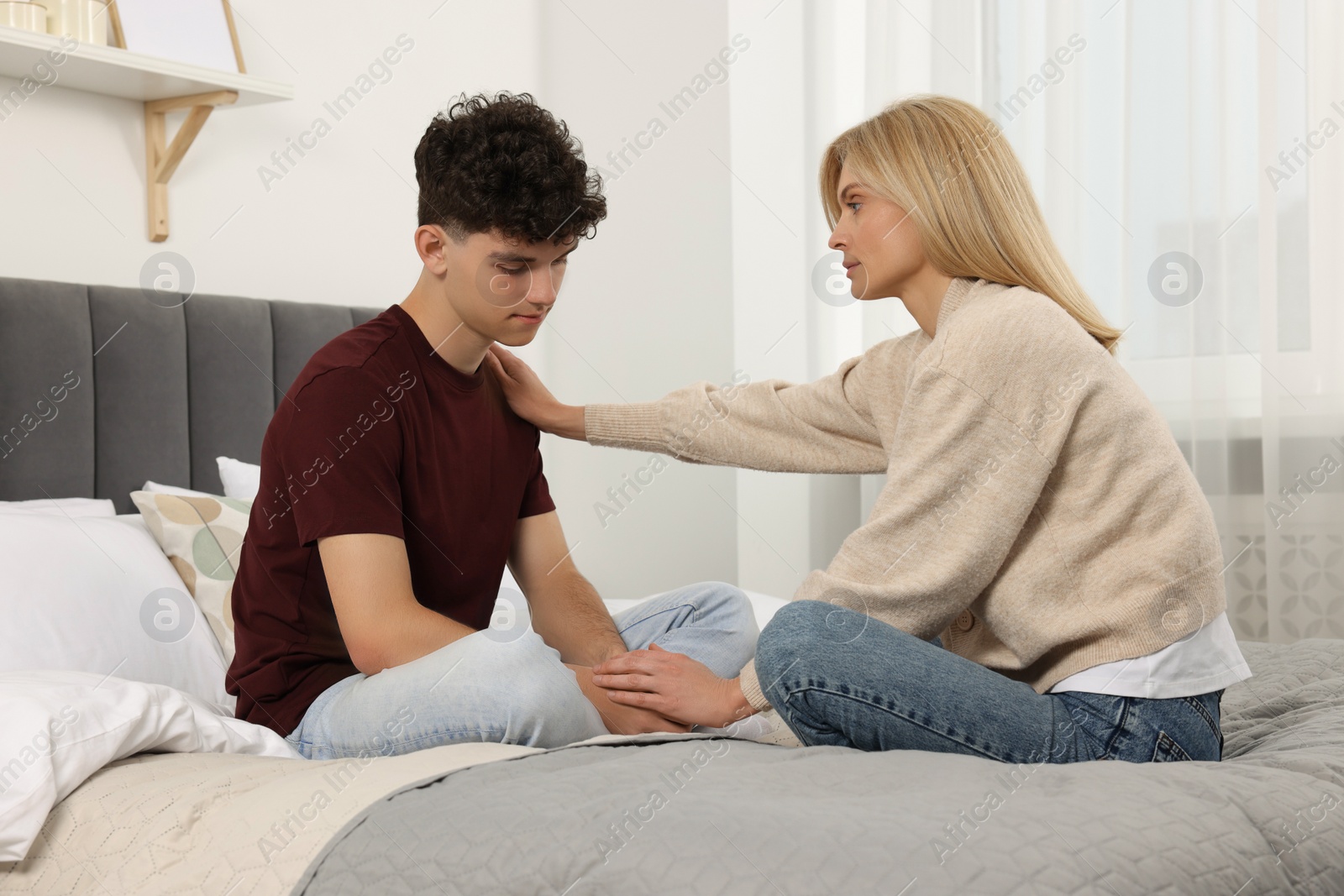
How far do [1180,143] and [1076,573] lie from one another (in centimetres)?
158

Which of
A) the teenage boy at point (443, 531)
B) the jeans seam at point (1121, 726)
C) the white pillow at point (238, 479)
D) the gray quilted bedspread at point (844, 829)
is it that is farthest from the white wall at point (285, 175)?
the jeans seam at point (1121, 726)

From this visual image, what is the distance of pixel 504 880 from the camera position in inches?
31.6

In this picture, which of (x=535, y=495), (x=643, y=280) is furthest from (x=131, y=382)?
(x=643, y=280)

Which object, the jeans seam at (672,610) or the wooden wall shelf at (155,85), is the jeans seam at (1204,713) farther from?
the wooden wall shelf at (155,85)

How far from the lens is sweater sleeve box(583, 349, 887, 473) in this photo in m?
1.56

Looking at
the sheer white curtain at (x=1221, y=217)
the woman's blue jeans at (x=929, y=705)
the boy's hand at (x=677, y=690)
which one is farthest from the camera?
the sheer white curtain at (x=1221, y=217)

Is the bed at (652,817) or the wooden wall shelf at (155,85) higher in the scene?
the wooden wall shelf at (155,85)

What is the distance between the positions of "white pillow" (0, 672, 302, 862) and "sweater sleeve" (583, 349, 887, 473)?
0.65 m

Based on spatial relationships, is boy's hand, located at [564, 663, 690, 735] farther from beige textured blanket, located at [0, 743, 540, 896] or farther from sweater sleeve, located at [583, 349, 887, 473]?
sweater sleeve, located at [583, 349, 887, 473]

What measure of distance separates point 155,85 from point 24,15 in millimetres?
230

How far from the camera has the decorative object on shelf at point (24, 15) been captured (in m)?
1.88

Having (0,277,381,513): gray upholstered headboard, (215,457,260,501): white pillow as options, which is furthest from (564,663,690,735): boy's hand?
(0,277,381,513): gray upholstered headboard

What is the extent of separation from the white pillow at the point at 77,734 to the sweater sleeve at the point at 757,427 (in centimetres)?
65

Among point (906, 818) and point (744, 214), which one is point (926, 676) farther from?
point (744, 214)
